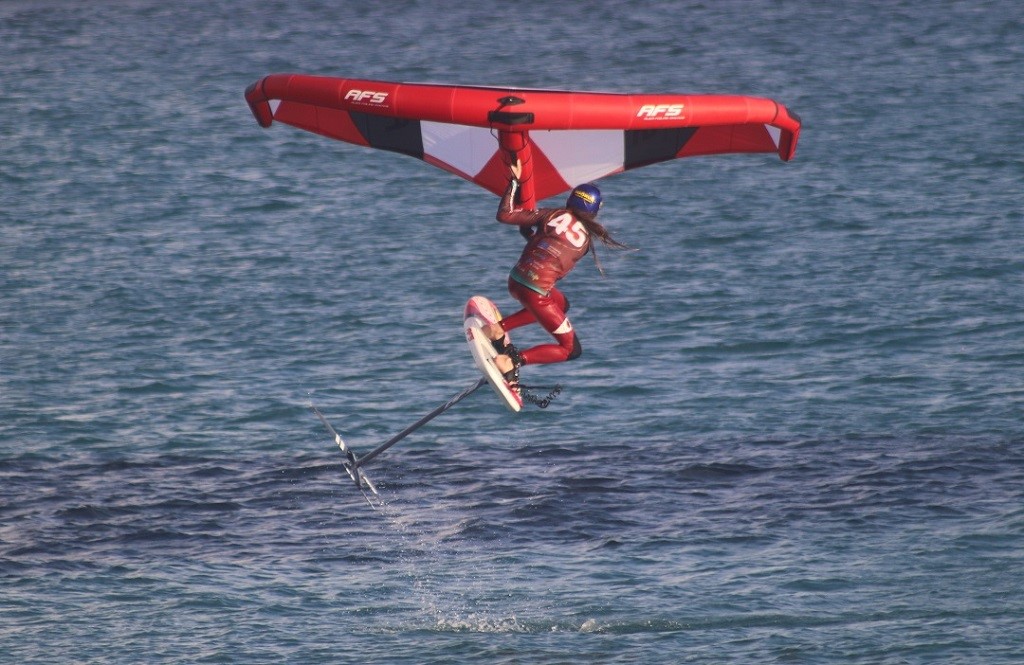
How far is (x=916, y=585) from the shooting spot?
28.3 m

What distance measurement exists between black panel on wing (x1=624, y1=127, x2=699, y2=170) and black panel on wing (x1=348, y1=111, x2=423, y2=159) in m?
2.99

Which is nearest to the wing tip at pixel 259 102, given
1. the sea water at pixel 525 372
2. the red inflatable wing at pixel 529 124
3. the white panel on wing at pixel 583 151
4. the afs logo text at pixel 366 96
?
the red inflatable wing at pixel 529 124

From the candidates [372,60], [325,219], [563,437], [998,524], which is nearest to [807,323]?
[563,437]

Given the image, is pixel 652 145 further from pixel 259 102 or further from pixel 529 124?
pixel 259 102

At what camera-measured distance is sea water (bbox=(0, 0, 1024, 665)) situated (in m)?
27.8

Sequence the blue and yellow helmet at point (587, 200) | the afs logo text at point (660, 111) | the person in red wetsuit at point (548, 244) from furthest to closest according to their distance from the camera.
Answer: the blue and yellow helmet at point (587, 200) < the person in red wetsuit at point (548, 244) < the afs logo text at point (660, 111)

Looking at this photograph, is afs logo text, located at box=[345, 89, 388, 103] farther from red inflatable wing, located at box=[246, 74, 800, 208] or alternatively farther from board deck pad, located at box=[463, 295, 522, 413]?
board deck pad, located at box=[463, 295, 522, 413]

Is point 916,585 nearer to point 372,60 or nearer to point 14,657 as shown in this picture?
point 14,657

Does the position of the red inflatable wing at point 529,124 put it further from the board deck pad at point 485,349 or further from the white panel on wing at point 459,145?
the board deck pad at point 485,349

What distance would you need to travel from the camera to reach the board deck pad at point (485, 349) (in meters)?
20.3

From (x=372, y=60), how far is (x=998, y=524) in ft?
126

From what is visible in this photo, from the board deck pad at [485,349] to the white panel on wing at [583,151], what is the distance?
2.72 m

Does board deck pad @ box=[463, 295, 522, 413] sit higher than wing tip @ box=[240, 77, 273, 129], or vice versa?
wing tip @ box=[240, 77, 273, 129]

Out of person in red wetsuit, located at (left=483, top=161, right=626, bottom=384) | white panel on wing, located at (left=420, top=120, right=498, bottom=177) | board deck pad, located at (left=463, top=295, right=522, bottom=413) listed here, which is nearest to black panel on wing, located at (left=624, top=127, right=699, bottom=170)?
white panel on wing, located at (left=420, top=120, right=498, bottom=177)
